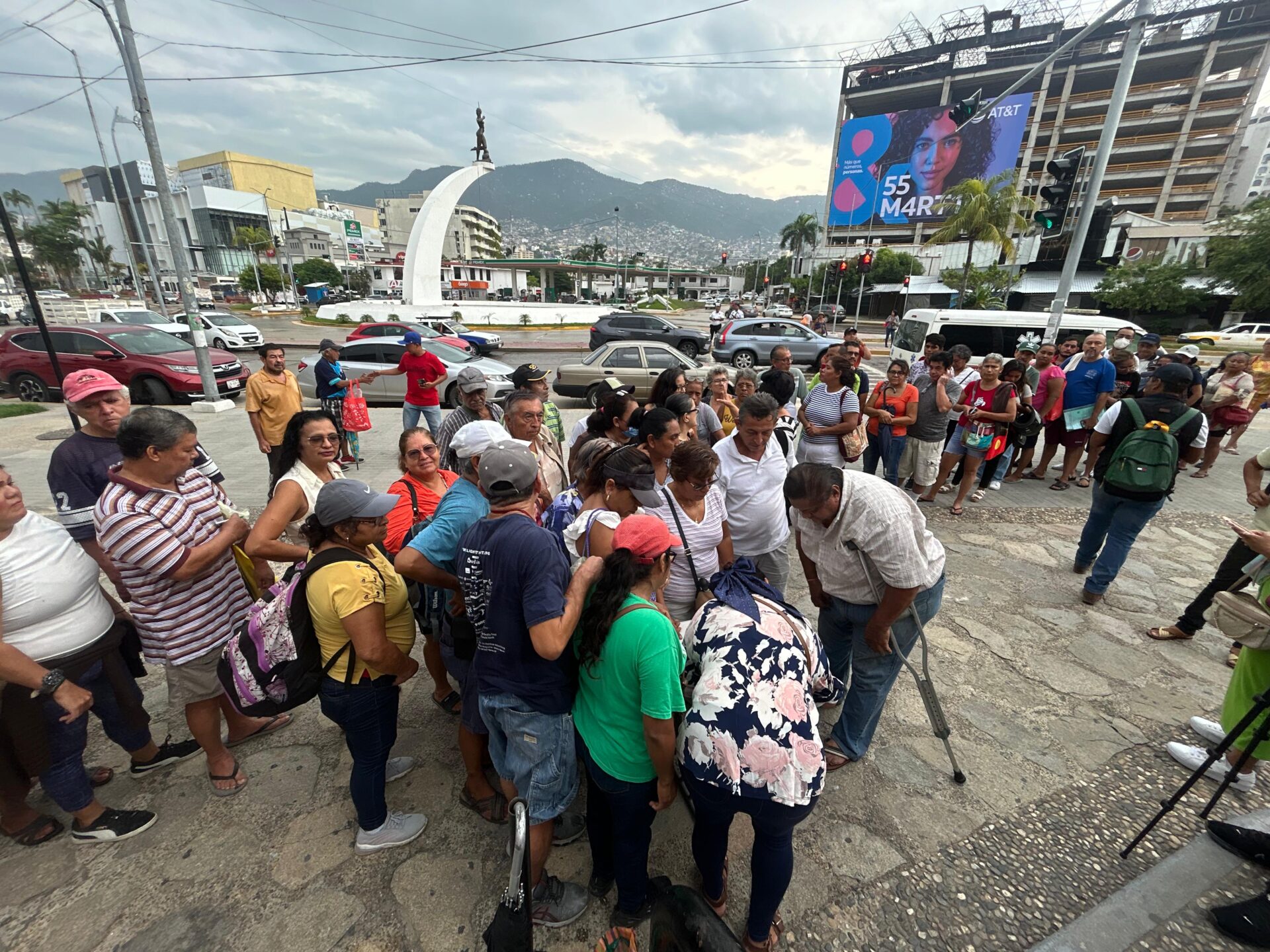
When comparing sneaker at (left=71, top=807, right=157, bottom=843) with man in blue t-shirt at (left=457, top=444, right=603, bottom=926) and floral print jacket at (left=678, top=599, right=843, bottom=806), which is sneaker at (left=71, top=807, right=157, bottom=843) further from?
floral print jacket at (left=678, top=599, right=843, bottom=806)

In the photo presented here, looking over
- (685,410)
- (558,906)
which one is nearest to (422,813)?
(558,906)

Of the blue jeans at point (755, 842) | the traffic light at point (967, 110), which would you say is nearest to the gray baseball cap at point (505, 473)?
the blue jeans at point (755, 842)

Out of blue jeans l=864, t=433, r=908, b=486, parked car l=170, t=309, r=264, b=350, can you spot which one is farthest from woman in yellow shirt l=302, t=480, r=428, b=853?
parked car l=170, t=309, r=264, b=350

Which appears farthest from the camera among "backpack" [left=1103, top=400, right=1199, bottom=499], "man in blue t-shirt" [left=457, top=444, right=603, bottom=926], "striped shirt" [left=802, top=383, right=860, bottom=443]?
"striped shirt" [left=802, top=383, right=860, bottom=443]

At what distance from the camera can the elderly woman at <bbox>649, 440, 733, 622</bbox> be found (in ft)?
7.87

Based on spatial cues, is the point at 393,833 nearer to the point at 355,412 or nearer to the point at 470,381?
the point at 470,381

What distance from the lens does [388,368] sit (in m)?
10.6

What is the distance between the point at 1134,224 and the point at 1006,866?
54.7 meters

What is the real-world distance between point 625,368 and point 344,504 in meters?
9.84

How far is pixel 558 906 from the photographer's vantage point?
1.99 meters

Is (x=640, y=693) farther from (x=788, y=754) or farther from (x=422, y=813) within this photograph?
(x=422, y=813)

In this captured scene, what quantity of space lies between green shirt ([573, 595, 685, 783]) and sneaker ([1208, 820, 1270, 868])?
8.66ft

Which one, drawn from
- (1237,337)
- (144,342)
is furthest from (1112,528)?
(1237,337)

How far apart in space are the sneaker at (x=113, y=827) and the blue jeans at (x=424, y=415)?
4805 millimetres
